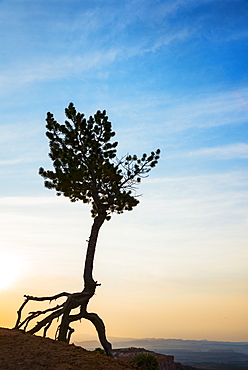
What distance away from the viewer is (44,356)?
15.3 meters

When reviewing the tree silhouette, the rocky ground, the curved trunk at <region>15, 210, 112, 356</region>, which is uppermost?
the tree silhouette

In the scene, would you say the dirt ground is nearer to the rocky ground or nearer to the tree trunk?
the rocky ground

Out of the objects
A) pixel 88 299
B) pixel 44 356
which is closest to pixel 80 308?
pixel 88 299

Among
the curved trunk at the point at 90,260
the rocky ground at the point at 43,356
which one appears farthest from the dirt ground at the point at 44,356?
the curved trunk at the point at 90,260

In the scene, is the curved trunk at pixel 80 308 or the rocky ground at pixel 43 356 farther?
the curved trunk at pixel 80 308

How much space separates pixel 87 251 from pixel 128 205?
3.94 metres

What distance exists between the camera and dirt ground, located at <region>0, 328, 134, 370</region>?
569 inches

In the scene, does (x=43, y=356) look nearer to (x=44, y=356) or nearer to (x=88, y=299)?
(x=44, y=356)

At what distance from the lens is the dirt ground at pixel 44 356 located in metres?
14.4

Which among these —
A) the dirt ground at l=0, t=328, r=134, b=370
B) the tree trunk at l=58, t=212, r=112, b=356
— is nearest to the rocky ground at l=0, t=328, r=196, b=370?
the dirt ground at l=0, t=328, r=134, b=370

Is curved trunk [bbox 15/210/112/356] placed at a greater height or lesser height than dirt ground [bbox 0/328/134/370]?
greater

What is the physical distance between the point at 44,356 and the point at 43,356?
1.4 inches

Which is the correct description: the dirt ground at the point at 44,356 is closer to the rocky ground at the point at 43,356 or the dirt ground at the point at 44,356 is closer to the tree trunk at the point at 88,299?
the rocky ground at the point at 43,356

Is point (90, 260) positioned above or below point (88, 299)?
above
